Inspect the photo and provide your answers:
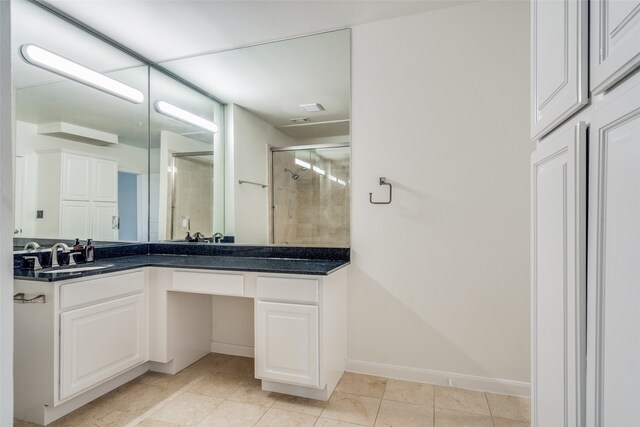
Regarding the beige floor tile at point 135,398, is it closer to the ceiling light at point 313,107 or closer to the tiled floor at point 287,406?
the tiled floor at point 287,406

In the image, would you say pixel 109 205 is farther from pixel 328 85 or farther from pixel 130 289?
pixel 328 85

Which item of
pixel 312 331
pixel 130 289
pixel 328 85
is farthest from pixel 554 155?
pixel 130 289

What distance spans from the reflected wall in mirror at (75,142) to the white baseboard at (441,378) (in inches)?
87.7

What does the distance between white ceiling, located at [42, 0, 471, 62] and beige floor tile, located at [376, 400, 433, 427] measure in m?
2.62

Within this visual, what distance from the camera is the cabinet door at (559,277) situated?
79cm

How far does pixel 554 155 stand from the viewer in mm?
955

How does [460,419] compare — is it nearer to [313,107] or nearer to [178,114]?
[313,107]

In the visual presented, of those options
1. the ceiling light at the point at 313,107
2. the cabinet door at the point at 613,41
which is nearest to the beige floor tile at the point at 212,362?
the ceiling light at the point at 313,107

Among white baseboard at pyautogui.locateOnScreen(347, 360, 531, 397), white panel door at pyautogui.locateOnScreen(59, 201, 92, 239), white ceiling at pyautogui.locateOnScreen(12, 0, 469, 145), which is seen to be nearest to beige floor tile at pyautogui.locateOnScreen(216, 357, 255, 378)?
white baseboard at pyautogui.locateOnScreen(347, 360, 531, 397)

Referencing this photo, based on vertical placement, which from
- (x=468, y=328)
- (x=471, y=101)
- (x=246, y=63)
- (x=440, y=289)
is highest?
(x=246, y=63)

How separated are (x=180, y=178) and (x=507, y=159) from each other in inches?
106

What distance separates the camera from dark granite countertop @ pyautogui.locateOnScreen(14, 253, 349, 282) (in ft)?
6.26

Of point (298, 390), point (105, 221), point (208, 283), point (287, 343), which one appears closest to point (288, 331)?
point (287, 343)

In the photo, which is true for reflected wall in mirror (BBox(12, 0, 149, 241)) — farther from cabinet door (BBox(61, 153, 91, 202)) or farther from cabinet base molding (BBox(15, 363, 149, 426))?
Answer: cabinet base molding (BBox(15, 363, 149, 426))
